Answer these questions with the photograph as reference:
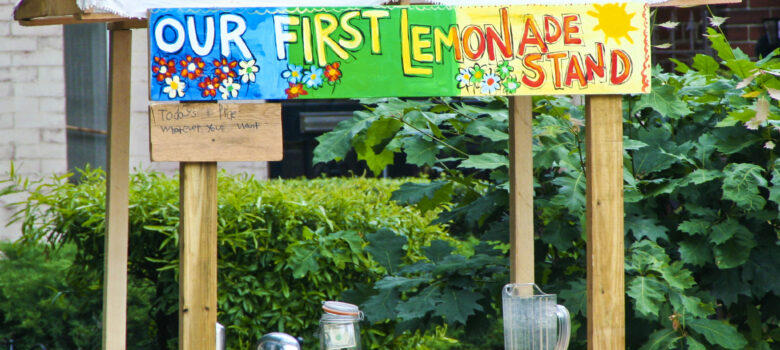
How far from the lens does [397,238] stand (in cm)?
393

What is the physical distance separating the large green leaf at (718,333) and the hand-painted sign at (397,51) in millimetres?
1094

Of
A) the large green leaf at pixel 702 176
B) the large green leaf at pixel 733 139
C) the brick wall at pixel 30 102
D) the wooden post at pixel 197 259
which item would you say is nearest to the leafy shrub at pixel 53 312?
the brick wall at pixel 30 102

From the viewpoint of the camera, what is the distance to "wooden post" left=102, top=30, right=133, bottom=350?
2963 mm

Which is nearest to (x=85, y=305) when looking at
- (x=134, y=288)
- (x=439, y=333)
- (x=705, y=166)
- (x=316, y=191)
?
(x=134, y=288)

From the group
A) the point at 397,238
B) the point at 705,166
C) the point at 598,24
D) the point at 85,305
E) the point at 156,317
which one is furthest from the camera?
the point at 85,305

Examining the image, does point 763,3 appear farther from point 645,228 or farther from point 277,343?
point 277,343

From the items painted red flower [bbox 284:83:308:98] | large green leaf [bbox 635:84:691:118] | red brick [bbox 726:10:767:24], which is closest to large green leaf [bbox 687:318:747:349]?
large green leaf [bbox 635:84:691:118]

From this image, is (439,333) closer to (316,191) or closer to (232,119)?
(316,191)

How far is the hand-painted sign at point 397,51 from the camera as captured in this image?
8.64ft

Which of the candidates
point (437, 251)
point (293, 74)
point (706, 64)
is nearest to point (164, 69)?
point (293, 74)

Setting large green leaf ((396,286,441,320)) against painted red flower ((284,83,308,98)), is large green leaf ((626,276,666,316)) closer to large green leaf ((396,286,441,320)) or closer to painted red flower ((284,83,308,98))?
large green leaf ((396,286,441,320))

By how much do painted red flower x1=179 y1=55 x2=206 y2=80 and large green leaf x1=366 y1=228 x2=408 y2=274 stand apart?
4.90ft

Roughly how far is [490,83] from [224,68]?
2.70 ft

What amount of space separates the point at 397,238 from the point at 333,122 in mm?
3372
